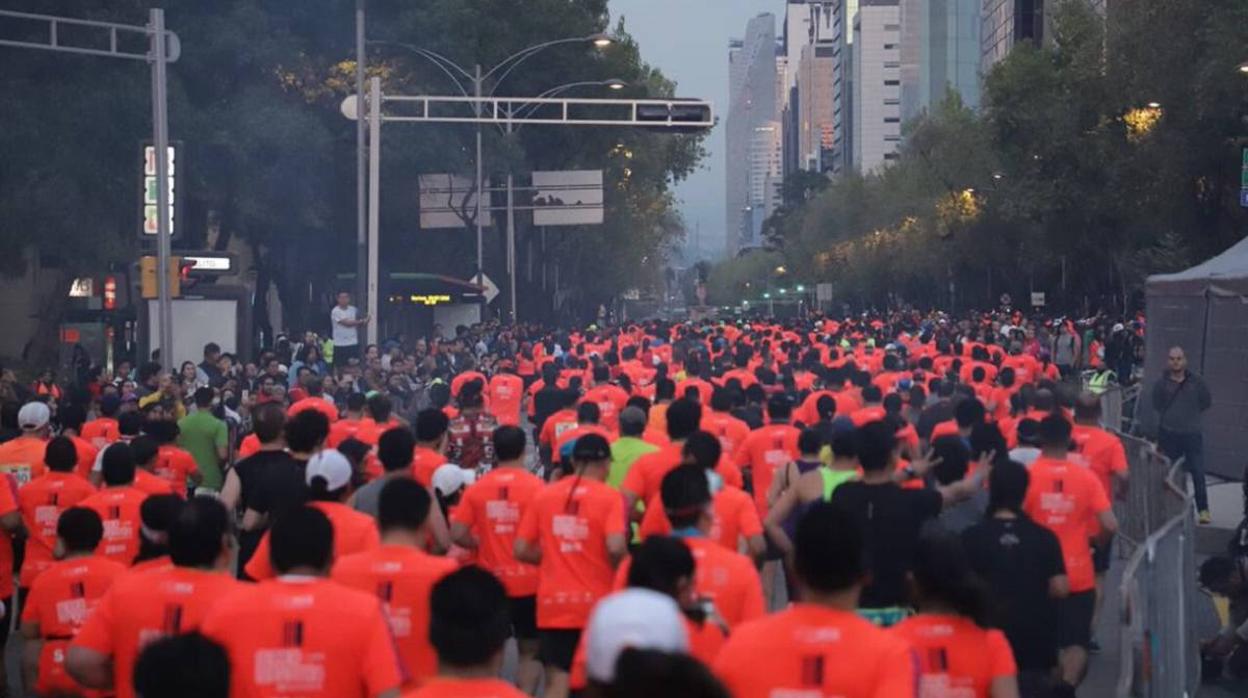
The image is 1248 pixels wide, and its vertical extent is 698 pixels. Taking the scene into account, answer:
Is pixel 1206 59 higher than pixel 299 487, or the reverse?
pixel 1206 59

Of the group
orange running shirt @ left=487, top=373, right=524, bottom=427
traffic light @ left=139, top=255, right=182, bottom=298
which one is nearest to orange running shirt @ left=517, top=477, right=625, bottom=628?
orange running shirt @ left=487, top=373, right=524, bottom=427

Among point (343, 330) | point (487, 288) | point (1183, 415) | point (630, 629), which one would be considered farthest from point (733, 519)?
point (487, 288)

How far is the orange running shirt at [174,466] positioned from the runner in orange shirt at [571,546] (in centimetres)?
409

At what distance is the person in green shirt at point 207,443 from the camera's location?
1525 cm

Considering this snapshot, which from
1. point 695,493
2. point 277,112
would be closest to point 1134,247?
point 277,112

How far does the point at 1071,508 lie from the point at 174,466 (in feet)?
18.4

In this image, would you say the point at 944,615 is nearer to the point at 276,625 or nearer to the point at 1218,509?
the point at 276,625

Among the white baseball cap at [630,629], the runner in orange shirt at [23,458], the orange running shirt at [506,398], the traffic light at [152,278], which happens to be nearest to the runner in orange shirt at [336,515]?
the white baseball cap at [630,629]

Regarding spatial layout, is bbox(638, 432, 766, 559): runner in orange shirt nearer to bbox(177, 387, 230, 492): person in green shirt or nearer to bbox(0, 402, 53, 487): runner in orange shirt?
bbox(0, 402, 53, 487): runner in orange shirt

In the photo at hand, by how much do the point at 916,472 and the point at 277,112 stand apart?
3127 cm

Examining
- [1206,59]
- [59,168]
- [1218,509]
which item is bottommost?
[1218,509]

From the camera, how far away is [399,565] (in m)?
7.47

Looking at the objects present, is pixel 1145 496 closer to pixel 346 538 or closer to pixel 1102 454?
pixel 1102 454

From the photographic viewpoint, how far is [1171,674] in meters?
10.5
